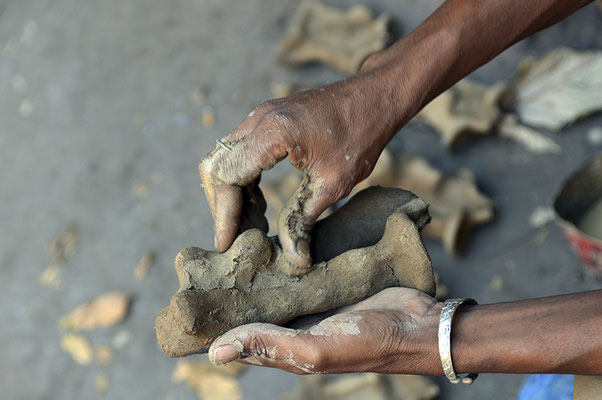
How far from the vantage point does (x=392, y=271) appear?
6.03 ft

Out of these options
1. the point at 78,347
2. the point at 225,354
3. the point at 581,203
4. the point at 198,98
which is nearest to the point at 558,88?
the point at 581,203

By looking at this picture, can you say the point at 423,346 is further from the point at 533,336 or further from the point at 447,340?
the point at 533,336

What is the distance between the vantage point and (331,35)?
4.20 metres

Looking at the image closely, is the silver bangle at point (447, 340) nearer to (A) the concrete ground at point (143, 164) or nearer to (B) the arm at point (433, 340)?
(B) the arm at point (433, 340)

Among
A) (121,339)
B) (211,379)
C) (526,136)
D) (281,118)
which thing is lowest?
(526,136)

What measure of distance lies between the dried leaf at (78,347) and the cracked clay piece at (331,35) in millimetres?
2201

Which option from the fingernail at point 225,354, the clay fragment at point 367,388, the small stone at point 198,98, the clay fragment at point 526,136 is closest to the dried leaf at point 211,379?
the clay fragment at point 367,388

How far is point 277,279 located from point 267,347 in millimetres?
319

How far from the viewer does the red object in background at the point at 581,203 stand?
9.05 feet

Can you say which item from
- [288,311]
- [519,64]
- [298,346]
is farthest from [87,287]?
[519,64]

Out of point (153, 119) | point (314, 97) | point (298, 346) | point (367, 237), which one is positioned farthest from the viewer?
point (153, 119)

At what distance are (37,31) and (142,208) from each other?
7.49 feet

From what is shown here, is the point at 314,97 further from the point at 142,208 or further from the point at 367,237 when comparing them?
the point at 142,208

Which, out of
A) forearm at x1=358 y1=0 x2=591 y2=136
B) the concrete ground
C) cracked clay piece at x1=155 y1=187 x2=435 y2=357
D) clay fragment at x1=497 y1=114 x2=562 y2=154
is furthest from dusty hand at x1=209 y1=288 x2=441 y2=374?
clay fragment at x1=497 y1=114 x2=562 y2=154
